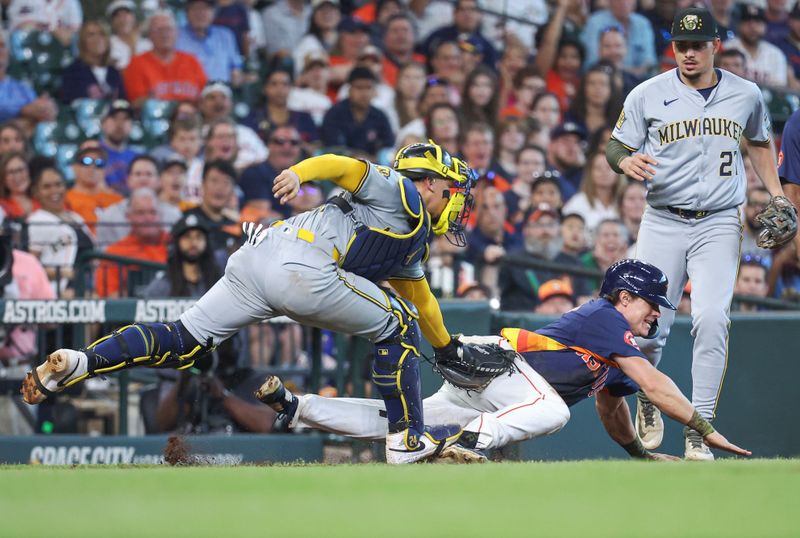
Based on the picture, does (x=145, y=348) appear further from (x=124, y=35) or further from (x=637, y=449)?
(x=124, y=35)

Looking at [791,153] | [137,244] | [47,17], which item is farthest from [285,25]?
[791,153]

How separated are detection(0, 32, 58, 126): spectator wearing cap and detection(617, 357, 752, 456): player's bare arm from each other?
706 cm

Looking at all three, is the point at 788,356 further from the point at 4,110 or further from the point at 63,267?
the point at 4,110

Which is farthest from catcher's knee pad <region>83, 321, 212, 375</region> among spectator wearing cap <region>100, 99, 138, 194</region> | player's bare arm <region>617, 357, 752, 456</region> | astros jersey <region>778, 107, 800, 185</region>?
spectator wearing cap <region>100, 99, 138, 194</region>

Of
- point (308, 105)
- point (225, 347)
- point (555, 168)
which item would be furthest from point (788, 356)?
point (308, 105)

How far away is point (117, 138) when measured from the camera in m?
11.6

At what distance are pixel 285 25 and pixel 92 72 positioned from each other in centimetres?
207

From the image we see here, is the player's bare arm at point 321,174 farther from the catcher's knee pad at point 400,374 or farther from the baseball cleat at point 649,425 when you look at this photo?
the baseball cleat at point 649,425

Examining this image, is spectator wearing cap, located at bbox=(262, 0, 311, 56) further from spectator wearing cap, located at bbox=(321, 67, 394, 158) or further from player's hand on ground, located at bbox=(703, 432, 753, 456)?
player's hand on ground, located at bbox=(703, 432, 753, 456)

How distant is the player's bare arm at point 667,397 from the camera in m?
6.17

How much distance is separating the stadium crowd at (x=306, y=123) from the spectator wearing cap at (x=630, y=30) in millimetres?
24

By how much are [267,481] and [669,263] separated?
2.88 m

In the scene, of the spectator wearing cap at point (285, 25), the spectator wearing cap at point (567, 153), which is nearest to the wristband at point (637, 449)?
the spectator wearing cap at point (567, 153)

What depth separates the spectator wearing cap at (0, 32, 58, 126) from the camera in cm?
1177
